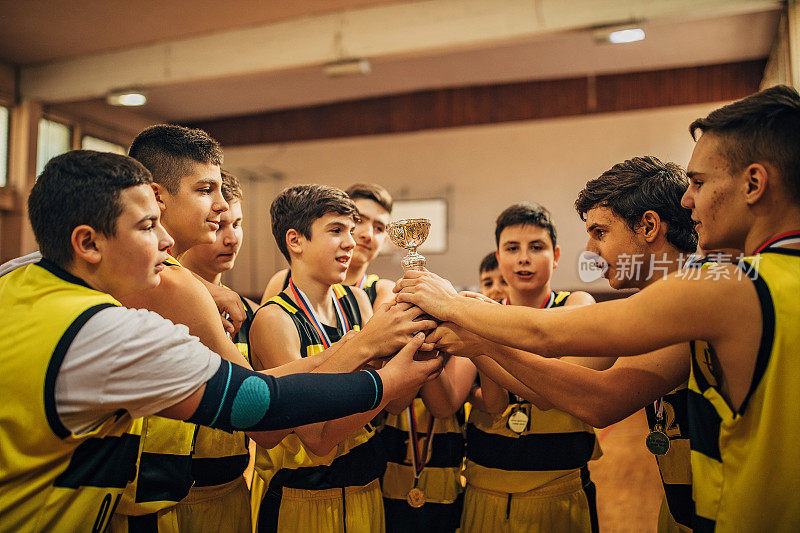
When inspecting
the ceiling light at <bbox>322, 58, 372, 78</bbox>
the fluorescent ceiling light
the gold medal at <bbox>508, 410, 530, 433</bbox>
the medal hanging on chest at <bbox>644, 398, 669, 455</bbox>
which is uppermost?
the ceiling light at <bbox>322, 58, 372, 78</bbox>

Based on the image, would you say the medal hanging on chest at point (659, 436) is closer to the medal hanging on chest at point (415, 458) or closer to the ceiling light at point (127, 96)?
the medal hanging on chest at point (415, 458)

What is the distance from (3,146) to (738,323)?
34.3ft

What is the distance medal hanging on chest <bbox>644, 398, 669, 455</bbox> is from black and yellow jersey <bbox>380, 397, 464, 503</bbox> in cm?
117

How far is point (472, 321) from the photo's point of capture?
81.1 inches

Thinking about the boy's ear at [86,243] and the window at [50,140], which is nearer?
the boy's ear at [86,243]

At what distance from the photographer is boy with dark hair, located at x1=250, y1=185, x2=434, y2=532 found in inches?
91.9

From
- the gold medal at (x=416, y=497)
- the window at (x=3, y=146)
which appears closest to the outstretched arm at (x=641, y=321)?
the gold medal at (x=416, y=497)

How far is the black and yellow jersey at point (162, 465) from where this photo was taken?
2.09 m

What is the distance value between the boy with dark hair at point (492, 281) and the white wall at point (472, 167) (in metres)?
5.44

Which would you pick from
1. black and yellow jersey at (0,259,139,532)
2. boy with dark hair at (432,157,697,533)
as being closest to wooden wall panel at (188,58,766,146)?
boy with dark hair at (432,157,697,533)

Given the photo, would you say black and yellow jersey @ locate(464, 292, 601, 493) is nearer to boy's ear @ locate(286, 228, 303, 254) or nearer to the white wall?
boy's ear @ locate(286, 228, 303, 254)

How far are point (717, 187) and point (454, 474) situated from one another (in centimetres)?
205

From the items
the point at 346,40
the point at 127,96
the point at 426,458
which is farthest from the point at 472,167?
the point at 426,458

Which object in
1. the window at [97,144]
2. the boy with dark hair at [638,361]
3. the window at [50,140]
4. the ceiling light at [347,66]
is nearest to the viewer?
the boy with dark hair at [638,361]
